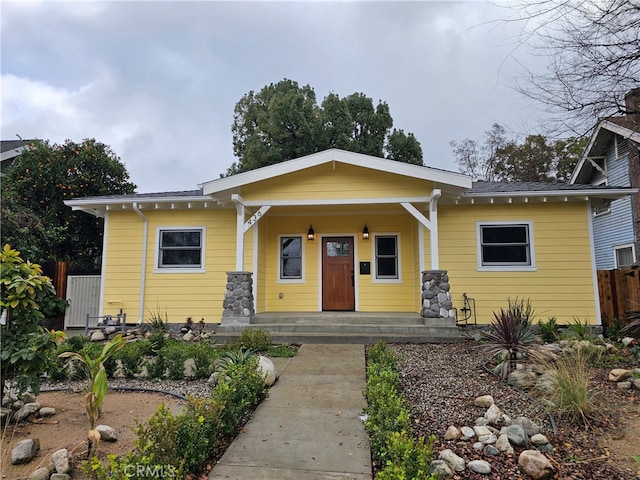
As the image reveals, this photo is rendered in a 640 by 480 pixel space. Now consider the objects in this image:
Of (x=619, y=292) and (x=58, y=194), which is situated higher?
(x=58, y=194)

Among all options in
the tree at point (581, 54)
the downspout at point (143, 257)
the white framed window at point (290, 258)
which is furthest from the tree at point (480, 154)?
the downspout at point (143, 257)

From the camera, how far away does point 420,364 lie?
5.27m

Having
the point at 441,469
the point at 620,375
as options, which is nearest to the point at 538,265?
the point at 620,375

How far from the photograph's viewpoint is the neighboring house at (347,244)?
303 inches

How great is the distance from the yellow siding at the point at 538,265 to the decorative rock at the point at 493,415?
4.89 metres

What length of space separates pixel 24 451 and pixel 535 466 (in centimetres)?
358

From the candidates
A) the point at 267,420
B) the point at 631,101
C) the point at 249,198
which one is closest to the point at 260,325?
the point at 249,198

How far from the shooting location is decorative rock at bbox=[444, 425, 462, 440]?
119 inches

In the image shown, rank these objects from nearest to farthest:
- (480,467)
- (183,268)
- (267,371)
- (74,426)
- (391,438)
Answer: (391,438) < (480,467) < (74,426) < (267,371) < (183,268)

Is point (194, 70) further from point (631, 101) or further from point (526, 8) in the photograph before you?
point (631, 101)

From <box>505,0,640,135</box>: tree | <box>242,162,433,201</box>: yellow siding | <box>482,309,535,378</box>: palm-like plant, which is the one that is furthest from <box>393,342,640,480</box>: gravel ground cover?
<box>505,0,640,135</box>: tree

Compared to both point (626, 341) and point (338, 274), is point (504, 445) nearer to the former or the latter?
point (626, 341)

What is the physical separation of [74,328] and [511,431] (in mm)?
9966

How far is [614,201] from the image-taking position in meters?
12.3
